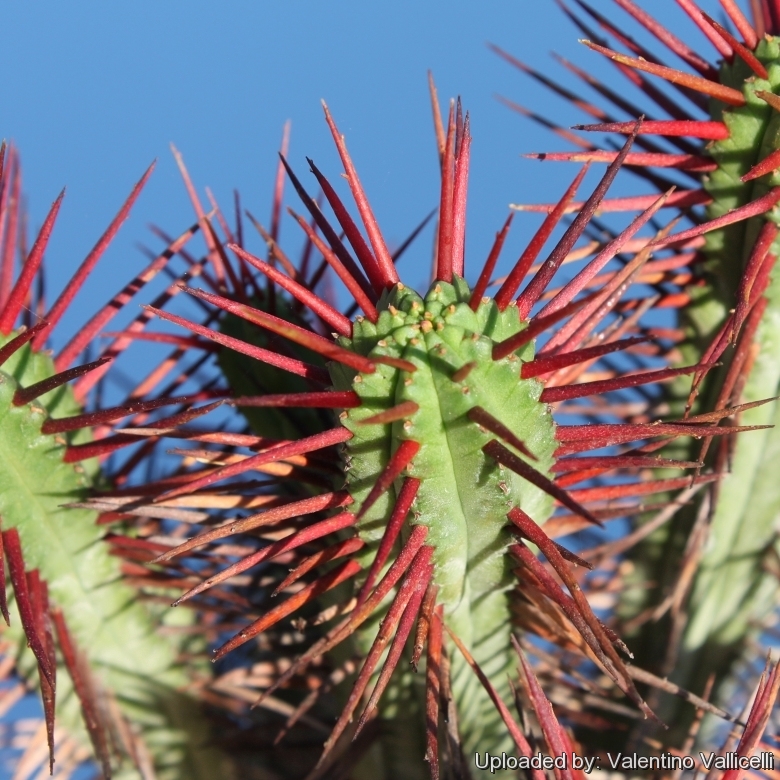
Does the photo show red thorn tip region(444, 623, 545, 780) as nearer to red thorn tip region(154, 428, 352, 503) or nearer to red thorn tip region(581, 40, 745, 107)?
red thorn tip region(154, 428, 352, 503)

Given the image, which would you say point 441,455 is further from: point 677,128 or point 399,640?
point 677,128

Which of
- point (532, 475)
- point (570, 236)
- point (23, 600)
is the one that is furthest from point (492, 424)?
point (23, 600)

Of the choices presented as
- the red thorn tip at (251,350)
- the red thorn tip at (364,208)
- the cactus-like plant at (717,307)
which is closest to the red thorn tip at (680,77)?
the cactus-like plant at (717,307)

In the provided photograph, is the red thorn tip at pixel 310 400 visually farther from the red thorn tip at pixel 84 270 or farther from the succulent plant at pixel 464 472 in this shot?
the red thorn tip at pixel 84 270

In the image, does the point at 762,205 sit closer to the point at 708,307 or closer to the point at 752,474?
the point at 708,307

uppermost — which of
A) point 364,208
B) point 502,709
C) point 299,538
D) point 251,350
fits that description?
point 364,208

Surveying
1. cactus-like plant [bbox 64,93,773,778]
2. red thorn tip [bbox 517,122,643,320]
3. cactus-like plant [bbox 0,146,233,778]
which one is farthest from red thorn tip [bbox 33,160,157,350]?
red thorn tip [bbox 517,122,643,320]

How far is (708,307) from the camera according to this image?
90 centimetres

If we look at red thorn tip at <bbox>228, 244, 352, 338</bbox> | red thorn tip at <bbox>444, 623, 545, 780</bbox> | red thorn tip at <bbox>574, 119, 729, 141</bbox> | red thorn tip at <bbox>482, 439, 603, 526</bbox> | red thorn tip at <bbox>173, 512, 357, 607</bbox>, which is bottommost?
red thorn tip at <bbox>444, 623, 545, 780</bbox>

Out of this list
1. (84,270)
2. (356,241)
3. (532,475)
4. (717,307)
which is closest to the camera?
(532,475)

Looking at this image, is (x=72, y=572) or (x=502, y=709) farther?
(x=72, y=572)

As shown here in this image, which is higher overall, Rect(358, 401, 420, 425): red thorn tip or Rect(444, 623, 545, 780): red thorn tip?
Rect(358, 401, 420, 425): red thorn tip

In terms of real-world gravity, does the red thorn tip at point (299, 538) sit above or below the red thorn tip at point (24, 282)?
below

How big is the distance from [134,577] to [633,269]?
0.50 m
